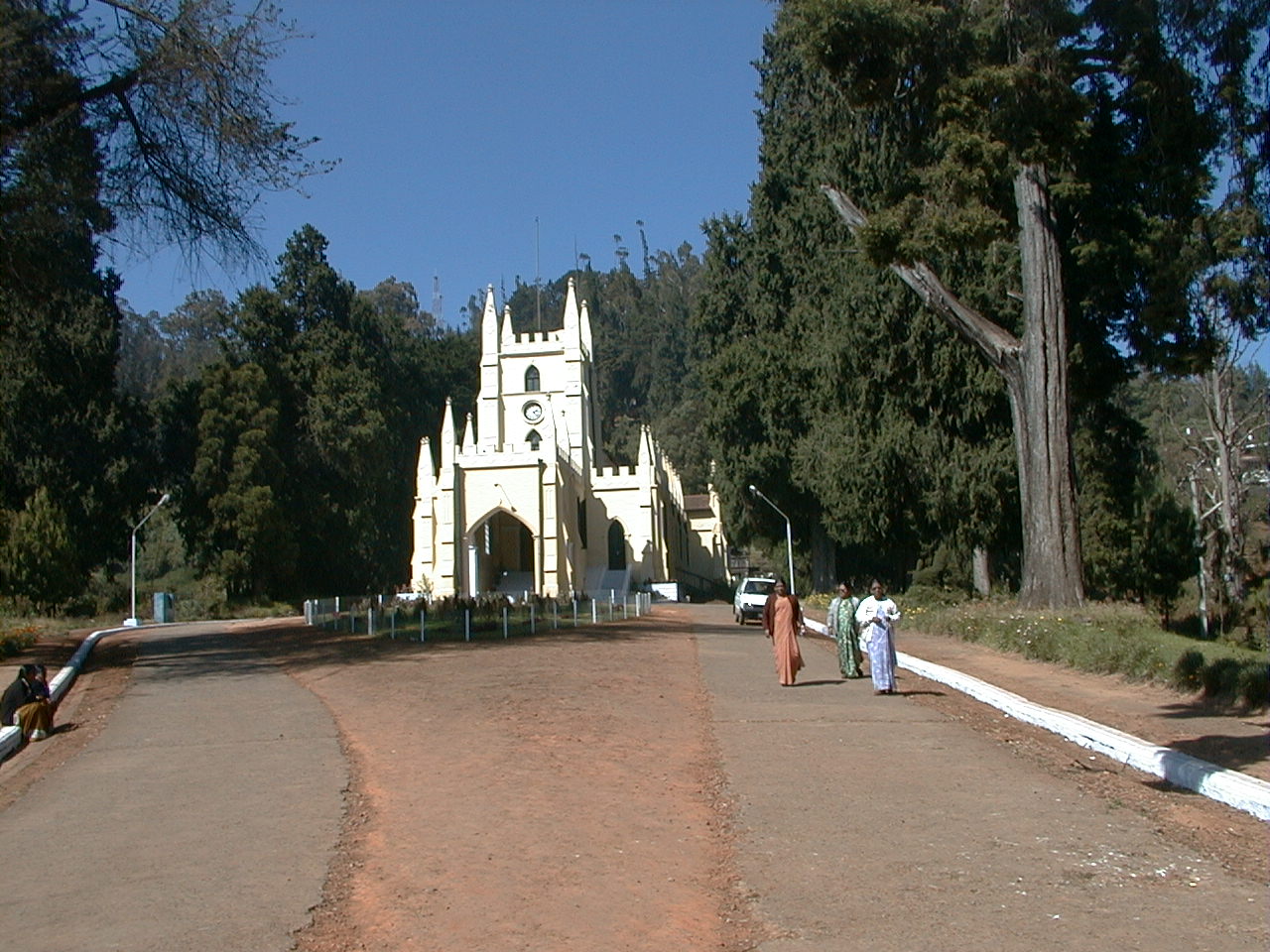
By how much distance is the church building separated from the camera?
5084cm

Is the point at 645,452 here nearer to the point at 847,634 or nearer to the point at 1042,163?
the point at 1042,163

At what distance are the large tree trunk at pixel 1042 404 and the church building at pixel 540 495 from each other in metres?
27.1

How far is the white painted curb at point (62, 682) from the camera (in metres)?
13.6

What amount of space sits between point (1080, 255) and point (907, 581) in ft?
96.8

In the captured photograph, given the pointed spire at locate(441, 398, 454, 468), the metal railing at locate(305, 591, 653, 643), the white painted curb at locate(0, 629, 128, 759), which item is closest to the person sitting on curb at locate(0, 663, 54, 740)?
the white painted curb at locate(0, 629, 128, 759)

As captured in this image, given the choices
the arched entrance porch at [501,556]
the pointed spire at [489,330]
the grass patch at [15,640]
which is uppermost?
the pointed spire at [489,330]

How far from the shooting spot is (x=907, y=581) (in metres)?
51.7

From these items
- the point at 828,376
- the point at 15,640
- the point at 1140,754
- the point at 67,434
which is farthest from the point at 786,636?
the point at 67,434

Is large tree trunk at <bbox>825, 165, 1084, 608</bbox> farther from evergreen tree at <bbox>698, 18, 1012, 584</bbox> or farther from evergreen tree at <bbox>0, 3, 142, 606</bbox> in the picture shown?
evergreen tree at <bbox>0, 3, 142, 606</bbox>

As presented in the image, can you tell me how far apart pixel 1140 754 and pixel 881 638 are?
5.22m

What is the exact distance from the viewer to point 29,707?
574 inches

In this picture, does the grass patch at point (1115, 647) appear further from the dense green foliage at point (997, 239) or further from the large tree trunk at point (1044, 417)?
the dense green foliage at point (997, 239)

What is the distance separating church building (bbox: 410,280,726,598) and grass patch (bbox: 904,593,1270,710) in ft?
84.6

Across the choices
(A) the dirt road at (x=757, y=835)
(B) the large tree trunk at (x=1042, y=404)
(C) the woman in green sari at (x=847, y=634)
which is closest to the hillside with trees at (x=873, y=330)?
(B) the large tree trunk at (x=1042, y=404)
